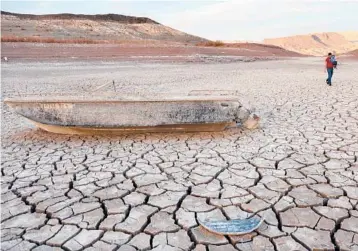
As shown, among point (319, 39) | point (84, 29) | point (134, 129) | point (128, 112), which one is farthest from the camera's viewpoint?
point (319, 39)

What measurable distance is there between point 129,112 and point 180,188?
5.64 ft

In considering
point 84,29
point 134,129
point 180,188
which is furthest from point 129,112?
point 84,29

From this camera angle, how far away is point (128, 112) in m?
4.38

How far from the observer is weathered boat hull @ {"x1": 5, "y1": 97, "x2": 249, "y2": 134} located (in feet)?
14.3

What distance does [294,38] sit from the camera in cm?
7788

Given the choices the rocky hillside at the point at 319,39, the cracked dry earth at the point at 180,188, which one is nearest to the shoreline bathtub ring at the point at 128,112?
the cracked dry earth at the point at 180,188

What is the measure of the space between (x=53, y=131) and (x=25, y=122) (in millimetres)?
1163

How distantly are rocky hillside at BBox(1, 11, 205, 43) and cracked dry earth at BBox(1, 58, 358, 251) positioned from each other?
31.9 m

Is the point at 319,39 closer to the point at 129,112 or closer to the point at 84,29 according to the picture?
the point at 84,29

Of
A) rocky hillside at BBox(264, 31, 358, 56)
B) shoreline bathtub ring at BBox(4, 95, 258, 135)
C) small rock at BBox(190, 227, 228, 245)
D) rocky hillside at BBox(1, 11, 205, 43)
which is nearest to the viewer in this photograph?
small rock at BBox(190, 227, 228, 245)

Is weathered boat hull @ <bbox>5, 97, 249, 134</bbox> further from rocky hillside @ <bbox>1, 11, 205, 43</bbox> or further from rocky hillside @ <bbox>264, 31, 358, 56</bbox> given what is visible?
rocky hillside @ <bbox>264, 31, 358, 56</bbox>

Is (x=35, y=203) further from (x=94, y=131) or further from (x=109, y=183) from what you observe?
(x=94, y=131)

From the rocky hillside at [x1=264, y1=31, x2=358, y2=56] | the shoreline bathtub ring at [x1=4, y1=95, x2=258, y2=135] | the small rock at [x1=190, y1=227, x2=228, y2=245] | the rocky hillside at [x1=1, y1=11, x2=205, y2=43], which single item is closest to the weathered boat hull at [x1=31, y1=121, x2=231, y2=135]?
the shoreline bathtub ring at [x1=4, y1=95, x2=258, y2=135]

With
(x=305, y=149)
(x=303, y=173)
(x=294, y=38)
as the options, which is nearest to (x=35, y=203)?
(x=303, y=173)
